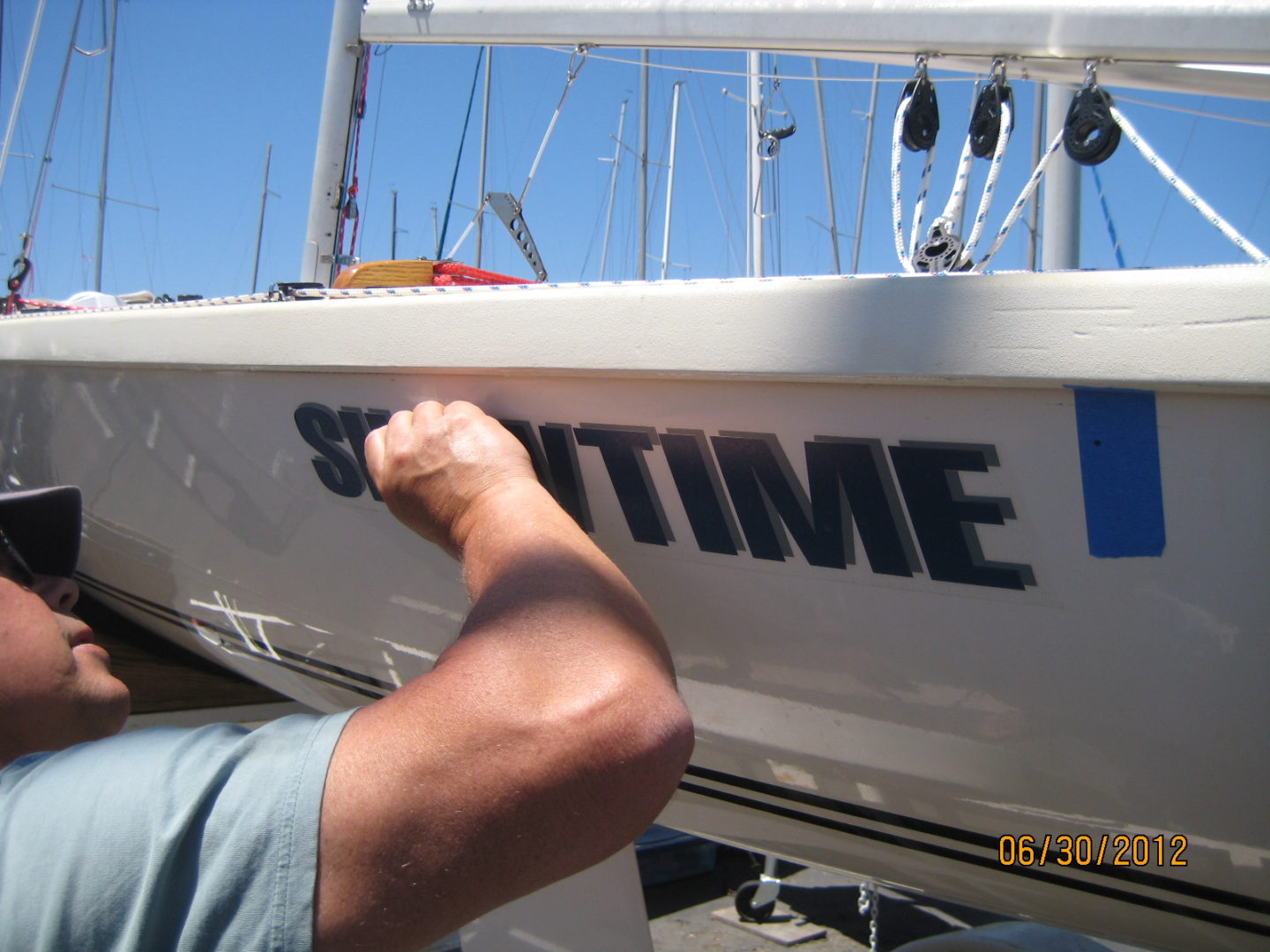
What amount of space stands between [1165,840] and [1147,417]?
0.54 meters

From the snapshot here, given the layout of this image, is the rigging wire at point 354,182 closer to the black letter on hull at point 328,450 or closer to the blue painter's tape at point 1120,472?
the black letter on hull at point 328,450

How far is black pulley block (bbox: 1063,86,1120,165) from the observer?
150 centimetres

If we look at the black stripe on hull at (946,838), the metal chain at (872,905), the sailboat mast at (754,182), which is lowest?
the metal chain at (872,905)

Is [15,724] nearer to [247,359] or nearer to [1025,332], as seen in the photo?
[247,359]

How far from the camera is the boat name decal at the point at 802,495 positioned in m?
1.09

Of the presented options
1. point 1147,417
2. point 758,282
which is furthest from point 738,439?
point 1147,417

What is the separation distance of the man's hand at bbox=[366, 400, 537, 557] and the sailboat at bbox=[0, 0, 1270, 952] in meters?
0.11

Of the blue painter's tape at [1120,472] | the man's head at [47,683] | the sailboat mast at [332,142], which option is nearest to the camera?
the man's head at [47,683]

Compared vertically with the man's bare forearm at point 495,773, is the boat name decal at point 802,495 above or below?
above

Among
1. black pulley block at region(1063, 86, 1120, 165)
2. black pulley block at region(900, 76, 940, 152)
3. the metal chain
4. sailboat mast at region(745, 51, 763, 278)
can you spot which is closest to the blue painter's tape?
black pulley block at region(1063, 86, 1120, 165)

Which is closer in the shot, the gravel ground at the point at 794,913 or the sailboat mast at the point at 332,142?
the sailboat mast at the point at 332,142

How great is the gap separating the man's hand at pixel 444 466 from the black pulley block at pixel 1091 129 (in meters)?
1.12

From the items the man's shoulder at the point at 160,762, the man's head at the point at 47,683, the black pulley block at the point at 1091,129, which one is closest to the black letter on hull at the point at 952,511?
the man's shoulder at the point at 160,762
